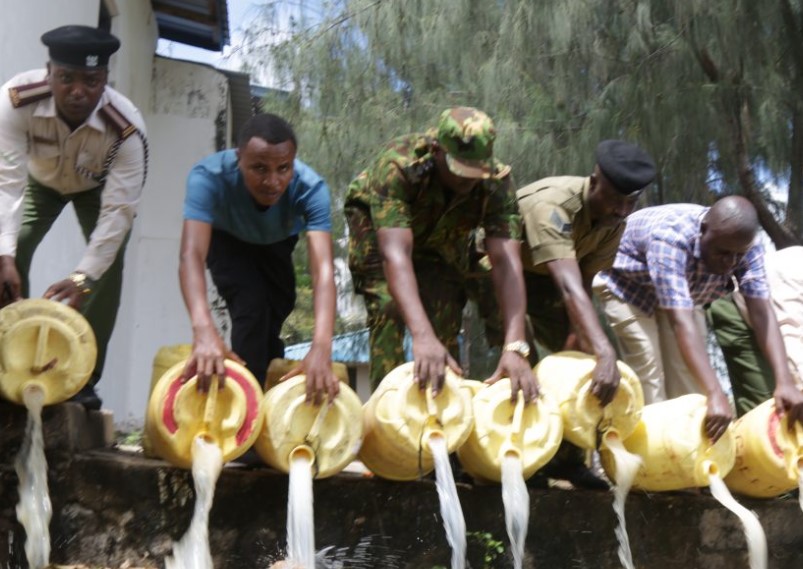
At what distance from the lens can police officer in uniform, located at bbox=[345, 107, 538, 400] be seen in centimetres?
432

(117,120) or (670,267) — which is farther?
(670,267)

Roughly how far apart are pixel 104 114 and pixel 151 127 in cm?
545

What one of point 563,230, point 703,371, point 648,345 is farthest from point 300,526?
point 648,345

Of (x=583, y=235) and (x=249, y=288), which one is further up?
(x=583, y=235)

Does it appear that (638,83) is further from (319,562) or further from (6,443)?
(6,443)

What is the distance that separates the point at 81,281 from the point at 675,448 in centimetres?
250

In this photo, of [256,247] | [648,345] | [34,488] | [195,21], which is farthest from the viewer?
[195,21]

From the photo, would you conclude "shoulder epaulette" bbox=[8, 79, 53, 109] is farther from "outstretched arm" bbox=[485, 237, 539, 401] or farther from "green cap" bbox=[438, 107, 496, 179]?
"outstretched arm" bbox=[485, 237, 539, 401]

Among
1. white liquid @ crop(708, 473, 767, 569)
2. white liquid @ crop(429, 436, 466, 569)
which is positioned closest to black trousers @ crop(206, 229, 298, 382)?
white liquid @ crop(429, 436, 466, 569)

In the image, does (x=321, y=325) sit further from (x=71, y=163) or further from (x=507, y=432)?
(x=71, y=163)

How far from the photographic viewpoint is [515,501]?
4.27m

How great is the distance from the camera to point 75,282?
13.9ft

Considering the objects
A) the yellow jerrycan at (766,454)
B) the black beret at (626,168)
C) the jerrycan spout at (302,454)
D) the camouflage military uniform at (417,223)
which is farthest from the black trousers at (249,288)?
the yellow jerrycan at (766,454)

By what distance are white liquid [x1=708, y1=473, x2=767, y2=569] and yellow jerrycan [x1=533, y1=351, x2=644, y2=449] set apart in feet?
1.57
